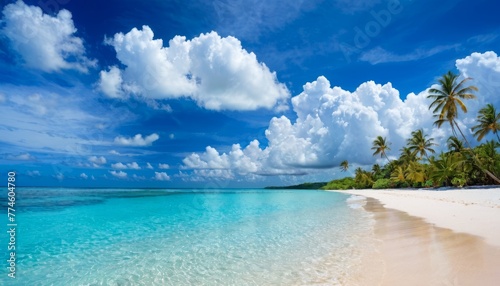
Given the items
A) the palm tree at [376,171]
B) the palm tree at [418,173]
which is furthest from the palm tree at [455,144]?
the palm tree at [376,171]

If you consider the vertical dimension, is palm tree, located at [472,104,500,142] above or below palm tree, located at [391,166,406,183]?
above

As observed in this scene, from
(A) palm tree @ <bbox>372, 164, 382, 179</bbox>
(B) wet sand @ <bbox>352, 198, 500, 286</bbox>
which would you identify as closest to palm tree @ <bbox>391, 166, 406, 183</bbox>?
(A) palm tree @ <bbox>372, 164, 382, 179</bbox>

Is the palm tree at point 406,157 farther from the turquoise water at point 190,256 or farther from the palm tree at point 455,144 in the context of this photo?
the turquoise water at point 190,256

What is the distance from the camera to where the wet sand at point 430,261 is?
4789 millimetres

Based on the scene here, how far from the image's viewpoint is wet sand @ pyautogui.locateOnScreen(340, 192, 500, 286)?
479 cm

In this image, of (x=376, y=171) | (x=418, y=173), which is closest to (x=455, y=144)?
(x=418, y=173)

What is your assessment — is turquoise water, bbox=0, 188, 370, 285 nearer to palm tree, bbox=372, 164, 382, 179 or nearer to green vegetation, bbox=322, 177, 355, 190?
palm tree, bbox=372, 164, 382, 179

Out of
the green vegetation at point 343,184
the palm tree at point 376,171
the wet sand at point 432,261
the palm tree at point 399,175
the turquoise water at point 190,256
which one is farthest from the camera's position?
the green vegetation at point 343,184

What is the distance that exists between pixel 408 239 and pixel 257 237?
5080 mm

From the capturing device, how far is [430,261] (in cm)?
584

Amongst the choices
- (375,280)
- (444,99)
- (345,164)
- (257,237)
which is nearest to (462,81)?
(444,99)

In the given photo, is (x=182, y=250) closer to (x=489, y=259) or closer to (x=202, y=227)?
(x=202, y=227)

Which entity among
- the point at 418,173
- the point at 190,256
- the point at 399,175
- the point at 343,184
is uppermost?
the point at 418,173

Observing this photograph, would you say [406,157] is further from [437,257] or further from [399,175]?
[437,257]
